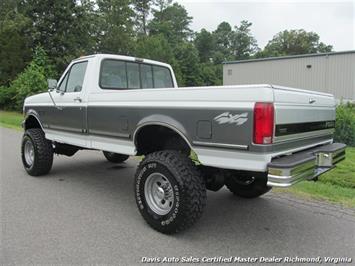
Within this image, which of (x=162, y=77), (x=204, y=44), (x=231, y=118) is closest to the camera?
(x=231, y=118)

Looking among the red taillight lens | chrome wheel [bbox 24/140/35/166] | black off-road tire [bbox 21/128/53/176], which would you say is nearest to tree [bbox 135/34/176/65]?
chrome wheel [bbox 24/140/35/166]

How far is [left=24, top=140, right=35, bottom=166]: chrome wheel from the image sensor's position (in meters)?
6.43

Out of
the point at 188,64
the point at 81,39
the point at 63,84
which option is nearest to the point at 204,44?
the point at 188,64

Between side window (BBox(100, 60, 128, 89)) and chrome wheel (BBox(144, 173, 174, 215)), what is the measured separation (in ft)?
6.05

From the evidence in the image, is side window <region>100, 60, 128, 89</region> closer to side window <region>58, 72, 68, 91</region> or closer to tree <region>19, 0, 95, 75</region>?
side window <region>58, 72, 68, 91</region>

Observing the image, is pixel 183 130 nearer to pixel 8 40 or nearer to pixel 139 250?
pixel 139 250

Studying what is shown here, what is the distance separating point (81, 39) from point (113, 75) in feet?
90.7

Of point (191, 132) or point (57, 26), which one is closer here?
point (191, 132)

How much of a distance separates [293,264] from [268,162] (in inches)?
40.4

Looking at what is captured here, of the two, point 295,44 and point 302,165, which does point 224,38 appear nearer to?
point 295,44

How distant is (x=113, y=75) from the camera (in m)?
5.25

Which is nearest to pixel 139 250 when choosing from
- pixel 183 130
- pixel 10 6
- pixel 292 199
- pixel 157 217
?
pixel 157 217

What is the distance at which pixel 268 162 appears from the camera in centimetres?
311

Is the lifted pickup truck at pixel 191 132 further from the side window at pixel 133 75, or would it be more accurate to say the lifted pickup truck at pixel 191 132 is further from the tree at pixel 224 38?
the tree at pixel 224 38
